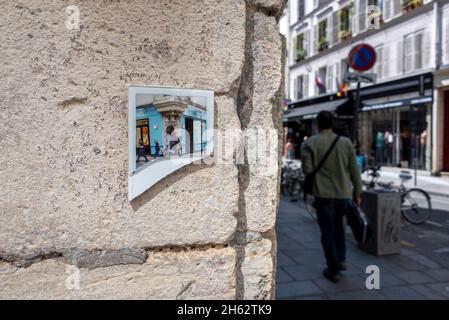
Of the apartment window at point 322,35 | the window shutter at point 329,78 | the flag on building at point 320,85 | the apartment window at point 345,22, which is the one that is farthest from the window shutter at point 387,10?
the flag on building at point 320,85

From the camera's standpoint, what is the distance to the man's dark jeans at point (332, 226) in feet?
13.3

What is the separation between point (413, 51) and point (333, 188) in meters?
14.0

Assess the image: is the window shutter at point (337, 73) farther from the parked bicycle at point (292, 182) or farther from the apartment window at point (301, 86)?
the parked bicycle at point (292, 182)

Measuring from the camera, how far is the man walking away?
4.04m

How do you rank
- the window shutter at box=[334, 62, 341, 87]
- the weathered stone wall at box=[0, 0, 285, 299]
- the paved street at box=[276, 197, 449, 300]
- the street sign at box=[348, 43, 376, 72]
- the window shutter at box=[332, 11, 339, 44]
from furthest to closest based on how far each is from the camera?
the window shutter at box=[334, 62, 341, 87]
the window shutter at box=[332, 11, 339, 44]
the street sign at box=[348, 43, 376, 72]
the paved street at box=[276, 197, 449, 300]
the weathered stone wall at box=[0, 0, 285, 299]

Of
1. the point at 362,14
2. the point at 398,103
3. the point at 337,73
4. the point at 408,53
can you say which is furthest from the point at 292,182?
the point at 337,73

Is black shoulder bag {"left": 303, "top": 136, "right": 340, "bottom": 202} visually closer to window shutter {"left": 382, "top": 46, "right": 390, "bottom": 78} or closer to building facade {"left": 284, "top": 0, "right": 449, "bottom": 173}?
building facade {"left": 284, "top": 0, "right": 449, "bottom": 173}

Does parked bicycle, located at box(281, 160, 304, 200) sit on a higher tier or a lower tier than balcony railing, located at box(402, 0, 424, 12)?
lower

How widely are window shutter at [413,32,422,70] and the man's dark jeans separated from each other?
1324cm

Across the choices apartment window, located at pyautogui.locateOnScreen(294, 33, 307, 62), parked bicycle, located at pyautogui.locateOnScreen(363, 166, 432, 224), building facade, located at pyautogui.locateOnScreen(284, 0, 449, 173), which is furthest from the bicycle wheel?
apartment window, located at pyautogui.locateOnScreen(294, 33, 307, 62)

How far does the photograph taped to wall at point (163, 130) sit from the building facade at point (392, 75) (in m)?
9.93

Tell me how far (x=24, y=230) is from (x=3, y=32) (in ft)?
2.14

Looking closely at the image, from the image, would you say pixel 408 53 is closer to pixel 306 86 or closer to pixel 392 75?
pixel 392 75
